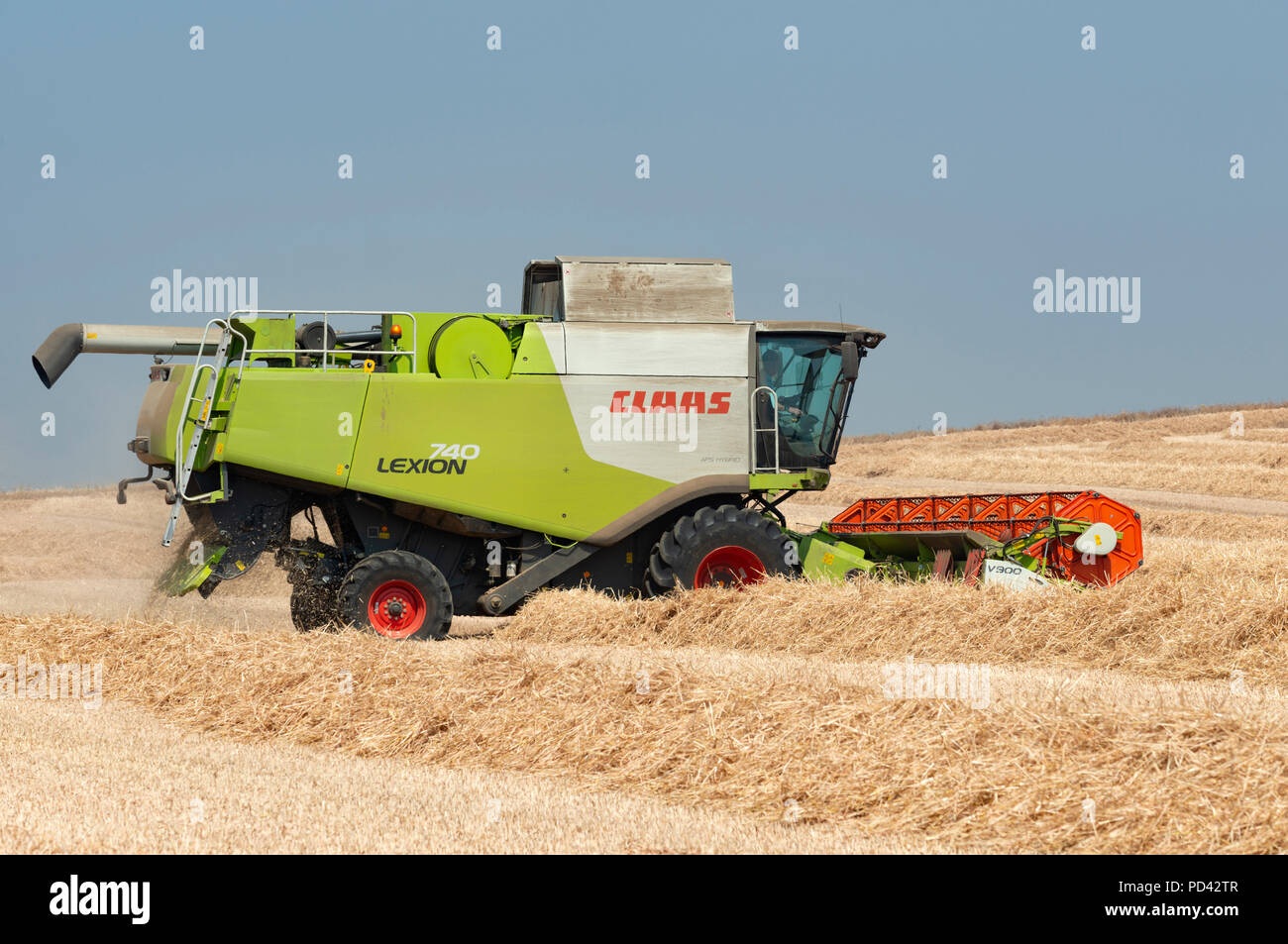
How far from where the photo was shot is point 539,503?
41.8ft

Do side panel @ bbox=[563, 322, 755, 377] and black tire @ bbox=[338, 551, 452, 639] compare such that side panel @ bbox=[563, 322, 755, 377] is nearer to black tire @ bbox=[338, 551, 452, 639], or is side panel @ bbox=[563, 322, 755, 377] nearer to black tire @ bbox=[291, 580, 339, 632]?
black tire @ bbox=[338, 551, 452, 639]

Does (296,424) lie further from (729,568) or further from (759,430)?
(759,430)

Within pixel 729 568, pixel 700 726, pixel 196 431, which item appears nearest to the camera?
pixel 700 726

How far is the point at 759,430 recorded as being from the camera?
13.2m

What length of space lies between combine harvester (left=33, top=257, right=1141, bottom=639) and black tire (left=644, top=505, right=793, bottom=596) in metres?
0.02

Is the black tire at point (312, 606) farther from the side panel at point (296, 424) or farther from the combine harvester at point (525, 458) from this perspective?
the side panel at point (296, 424)

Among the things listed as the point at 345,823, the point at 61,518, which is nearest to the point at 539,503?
the point at 345,823

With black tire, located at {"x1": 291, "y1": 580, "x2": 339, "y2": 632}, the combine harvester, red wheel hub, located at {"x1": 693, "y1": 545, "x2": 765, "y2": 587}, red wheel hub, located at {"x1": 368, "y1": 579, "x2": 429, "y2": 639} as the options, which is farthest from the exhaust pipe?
red wheel hub, located at {"x1": 693, "y1": 545, "x2": 765, "y2": 587}

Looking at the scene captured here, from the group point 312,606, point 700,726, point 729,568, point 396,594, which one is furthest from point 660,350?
point 700,726

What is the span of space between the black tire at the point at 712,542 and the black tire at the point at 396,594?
6.81 ft

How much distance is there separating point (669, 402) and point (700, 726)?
19.9 ft

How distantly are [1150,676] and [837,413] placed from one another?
4722 millimetres

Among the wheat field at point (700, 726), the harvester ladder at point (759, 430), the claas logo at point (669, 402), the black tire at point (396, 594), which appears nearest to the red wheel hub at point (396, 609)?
the black tire at point (396, 594)
